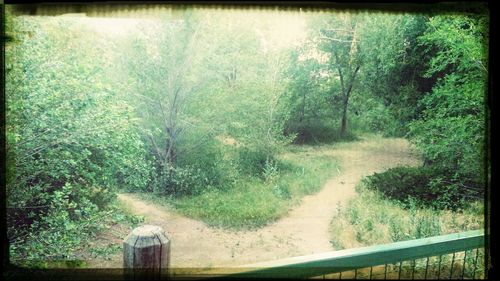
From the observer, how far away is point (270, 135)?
3.69 m

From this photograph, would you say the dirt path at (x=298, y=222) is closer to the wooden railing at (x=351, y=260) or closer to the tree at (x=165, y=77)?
the tree at (x=165, y=77)

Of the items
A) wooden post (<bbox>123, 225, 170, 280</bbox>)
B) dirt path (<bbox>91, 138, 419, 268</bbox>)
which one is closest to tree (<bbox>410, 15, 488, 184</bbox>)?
dirt path (<bbox>91, 138, 419, 268</bbox>)

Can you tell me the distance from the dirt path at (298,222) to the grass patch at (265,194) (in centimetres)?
7

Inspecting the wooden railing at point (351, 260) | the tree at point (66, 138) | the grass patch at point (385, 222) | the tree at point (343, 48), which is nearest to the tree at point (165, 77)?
the tree at point (66, 138)

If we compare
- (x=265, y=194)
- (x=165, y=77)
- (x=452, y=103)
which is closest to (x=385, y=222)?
(x=265, y=194)

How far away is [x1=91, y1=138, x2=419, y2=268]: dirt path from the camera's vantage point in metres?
3.52

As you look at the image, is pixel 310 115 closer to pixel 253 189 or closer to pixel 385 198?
pixel 253 189

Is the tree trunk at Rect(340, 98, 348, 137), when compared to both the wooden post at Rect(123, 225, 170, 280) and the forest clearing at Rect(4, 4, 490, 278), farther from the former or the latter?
the wooden post at Rect(123, 225, 170, 280)

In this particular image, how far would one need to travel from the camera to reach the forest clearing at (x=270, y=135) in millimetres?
3426

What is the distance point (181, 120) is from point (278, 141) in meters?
1.00

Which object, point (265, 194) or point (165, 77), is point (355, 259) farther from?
point (165, 77)

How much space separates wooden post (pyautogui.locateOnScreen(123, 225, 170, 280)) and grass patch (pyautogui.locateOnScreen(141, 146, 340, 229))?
7.97ft

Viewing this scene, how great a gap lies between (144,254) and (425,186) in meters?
3.28

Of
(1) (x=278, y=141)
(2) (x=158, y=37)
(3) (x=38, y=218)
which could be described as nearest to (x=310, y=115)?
(1) (x=278, y=141)
